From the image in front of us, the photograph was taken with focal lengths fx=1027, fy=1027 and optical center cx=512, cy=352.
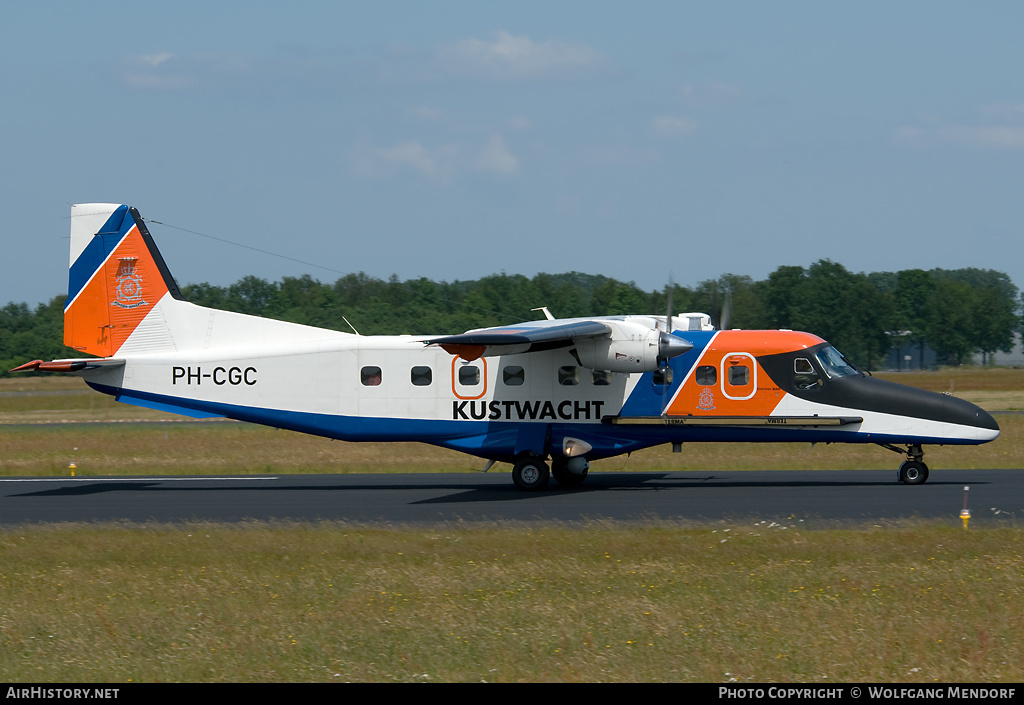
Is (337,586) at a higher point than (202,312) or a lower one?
lower

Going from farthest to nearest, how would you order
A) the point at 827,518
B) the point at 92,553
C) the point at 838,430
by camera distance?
the point at 838,430, the point at 827,518, the point at 92,553

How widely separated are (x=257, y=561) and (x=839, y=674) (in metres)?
7.50

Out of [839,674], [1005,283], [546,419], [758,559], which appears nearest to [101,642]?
[839,674]

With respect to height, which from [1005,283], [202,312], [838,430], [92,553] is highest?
[1005,283]

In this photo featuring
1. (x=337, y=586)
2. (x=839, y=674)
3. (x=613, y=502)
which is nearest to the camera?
(x=839, y=674)

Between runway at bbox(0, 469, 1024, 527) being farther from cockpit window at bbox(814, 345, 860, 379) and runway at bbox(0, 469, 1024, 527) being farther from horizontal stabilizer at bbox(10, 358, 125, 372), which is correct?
horizontal stabilizer at bbox(10, 358, 125, 372)

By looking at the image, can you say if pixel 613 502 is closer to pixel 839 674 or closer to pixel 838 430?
pixel 838 430

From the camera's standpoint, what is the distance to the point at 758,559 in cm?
1234

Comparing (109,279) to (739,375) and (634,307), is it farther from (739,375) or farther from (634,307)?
(634,307)

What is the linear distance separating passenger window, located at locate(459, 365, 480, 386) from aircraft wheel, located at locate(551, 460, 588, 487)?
240cm

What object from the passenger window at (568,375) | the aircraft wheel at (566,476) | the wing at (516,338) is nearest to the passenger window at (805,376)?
the wing at (516,338)

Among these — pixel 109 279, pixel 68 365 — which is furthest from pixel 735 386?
pixel 109 279

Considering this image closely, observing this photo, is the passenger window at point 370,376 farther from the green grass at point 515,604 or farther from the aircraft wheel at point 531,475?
the green grass at point 515,604

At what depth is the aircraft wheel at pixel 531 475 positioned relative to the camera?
66.1 ft
